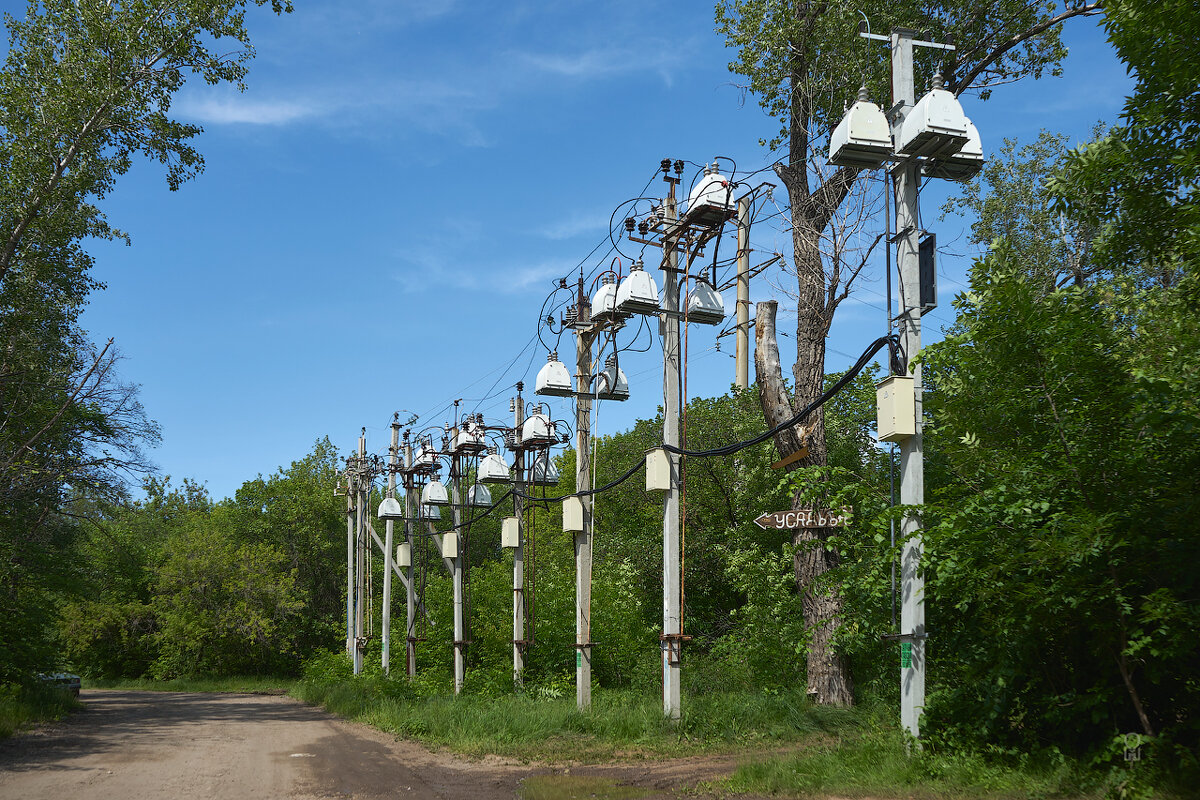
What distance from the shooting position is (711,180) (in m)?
13.5

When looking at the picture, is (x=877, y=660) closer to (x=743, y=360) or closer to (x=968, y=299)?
(x=743, y=360)

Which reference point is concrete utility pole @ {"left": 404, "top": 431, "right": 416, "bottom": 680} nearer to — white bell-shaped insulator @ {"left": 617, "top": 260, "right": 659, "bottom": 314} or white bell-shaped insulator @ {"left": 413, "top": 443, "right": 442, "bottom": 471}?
white bell-shaped insulator @ {"left": 413, "top": 443, "right": 442, "bottom": 471}

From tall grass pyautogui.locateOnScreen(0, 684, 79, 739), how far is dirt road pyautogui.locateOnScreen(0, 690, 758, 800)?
0.38m

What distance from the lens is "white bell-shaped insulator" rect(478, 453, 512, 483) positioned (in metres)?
21.4

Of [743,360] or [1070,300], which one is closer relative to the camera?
[1070,300]

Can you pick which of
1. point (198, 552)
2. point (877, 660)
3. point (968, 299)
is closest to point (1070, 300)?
point (968, 299)

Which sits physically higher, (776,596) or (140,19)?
(140,19)

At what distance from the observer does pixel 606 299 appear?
15914 millimetres

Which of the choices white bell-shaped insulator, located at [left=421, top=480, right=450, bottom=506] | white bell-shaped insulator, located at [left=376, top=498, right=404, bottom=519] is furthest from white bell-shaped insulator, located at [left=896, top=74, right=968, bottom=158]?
white bell-shaped insulator, located at [left=376, top=498, right=404, bottom=519]

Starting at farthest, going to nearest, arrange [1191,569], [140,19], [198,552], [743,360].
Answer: [198,552], [140,19], [743,360], [1191,569]

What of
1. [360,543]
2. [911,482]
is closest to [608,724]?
[911,482]

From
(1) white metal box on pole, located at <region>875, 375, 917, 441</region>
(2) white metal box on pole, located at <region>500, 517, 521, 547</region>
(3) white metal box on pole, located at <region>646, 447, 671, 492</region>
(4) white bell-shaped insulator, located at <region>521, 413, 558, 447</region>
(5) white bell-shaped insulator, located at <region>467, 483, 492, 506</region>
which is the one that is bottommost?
(2) white metal box on pole, located at <region>500, 517, 521, 547</region>

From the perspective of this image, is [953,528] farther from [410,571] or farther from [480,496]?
[410,571]

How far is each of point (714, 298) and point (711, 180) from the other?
1.73 meters
